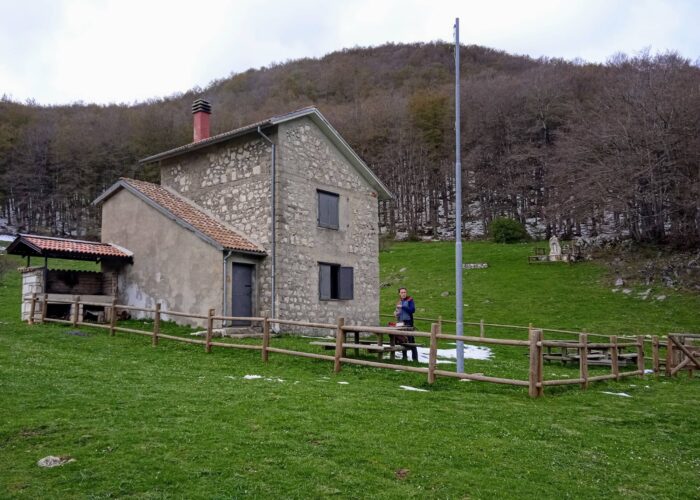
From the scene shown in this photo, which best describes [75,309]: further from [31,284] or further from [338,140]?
[338,140]

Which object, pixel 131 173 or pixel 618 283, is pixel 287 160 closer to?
pixel 618 283

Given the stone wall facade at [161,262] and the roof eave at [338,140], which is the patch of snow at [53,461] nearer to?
the stone wall facade at [161,262]

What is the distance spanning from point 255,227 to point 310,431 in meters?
11.7

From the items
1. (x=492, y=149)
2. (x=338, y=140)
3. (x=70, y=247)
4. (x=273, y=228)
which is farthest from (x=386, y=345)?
(x=492, y=149)

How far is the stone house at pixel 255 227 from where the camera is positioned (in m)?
17.5

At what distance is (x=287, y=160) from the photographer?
1838cm

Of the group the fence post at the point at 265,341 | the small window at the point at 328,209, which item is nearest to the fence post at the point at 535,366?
the fence post at the point at 265,341

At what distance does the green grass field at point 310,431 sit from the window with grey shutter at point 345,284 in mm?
6732

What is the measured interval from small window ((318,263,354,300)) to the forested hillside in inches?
850

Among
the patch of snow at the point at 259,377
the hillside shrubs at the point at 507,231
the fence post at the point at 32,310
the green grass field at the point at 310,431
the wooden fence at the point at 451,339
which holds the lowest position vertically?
the green grass field at the point at 310,431

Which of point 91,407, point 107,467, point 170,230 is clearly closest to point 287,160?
point 170,230

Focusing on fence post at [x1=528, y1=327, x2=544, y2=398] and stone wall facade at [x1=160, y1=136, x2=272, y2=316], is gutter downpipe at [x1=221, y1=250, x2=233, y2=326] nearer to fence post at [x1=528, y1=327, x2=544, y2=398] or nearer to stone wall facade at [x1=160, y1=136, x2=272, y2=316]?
stone wall facade at [x1=160, y1=136, x2=272, y2=316]

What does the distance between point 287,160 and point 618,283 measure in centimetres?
2058

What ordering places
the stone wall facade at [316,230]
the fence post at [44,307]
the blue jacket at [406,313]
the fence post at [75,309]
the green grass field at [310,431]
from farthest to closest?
1. the stone wall facade at [316,230]
2. the fence post at [44,307]
3. the fence post at [75,309]
4. the blue jacket at [406,313]
5. the green grass field at [310,431]
